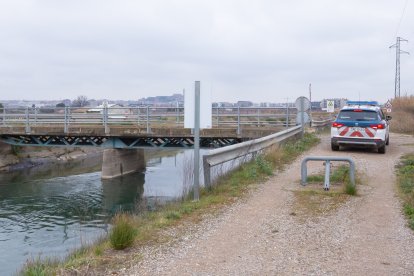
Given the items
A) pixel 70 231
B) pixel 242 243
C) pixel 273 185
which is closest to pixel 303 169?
pixel 273 185

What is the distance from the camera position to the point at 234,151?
42.0 feet

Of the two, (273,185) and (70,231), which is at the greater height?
(273,185)

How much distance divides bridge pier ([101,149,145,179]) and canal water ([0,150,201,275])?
2.23ft

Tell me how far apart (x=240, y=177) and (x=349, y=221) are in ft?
14.3

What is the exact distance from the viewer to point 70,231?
16.9 meters

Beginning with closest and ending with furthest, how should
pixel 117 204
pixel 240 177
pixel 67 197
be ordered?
pixel 240 177 < pixel 117 204 < pixel 67 197

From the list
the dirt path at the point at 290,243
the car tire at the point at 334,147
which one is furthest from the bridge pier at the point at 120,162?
the dirt path at the point at 290,243

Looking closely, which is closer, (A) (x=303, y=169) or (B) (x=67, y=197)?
(A) (x=303, y=169)

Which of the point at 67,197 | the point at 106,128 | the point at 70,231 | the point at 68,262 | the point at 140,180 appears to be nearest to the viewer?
the point at 68,262

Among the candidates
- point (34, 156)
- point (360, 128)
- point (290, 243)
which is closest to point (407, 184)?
point (290, 243)

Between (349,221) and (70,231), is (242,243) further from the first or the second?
(70,231)

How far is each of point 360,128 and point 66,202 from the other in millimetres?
14327

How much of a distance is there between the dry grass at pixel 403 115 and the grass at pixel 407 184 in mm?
19627

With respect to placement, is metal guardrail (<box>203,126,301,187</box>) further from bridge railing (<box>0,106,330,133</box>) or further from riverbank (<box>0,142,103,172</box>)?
riverbank (<box>0,142,103,172</box>)
